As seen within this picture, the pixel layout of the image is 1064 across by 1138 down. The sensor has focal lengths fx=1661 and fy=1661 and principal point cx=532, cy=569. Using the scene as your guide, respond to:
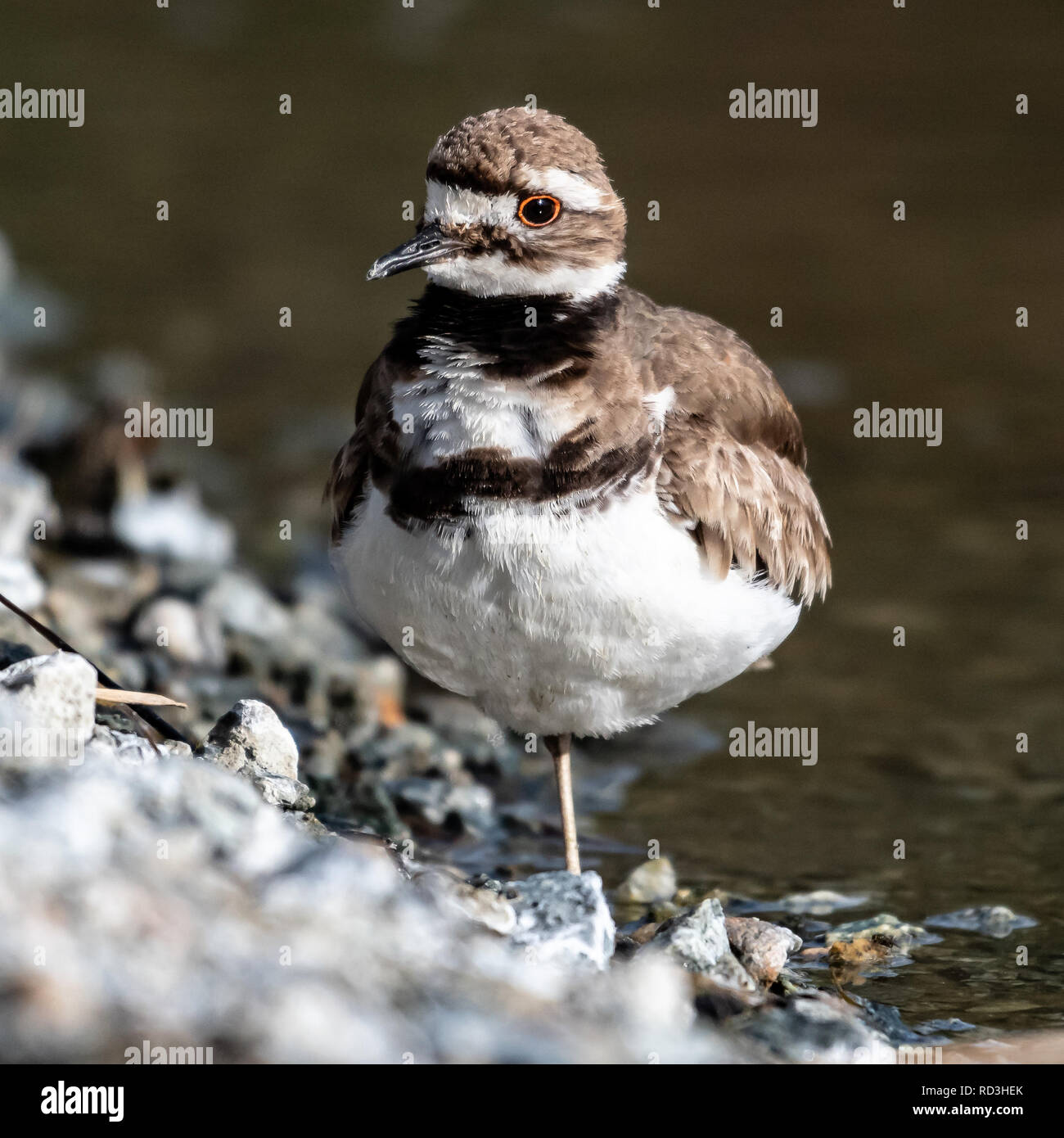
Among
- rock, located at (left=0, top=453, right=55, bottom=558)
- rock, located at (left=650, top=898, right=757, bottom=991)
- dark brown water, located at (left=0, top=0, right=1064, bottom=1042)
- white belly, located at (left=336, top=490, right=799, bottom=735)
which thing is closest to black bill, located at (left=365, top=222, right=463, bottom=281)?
white belly, located at (left=336, top=490, right=799, bottom=735)

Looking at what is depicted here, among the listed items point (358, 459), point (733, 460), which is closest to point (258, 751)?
point (358, 459)

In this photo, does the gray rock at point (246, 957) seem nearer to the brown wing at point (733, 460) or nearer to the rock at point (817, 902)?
the brown wing at point (733, 460)

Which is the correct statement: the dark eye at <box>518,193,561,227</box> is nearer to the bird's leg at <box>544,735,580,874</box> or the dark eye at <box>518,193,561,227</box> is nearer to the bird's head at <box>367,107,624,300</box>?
the bird's head at <box>367,107,624,300</box>

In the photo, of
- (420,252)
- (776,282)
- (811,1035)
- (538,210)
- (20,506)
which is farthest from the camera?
(776,282)

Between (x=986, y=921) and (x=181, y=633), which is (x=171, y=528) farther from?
(x=986, y=921)

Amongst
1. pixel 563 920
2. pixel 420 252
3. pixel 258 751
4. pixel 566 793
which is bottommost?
pixel 563 920

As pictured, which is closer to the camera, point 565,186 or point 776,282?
point 565,186

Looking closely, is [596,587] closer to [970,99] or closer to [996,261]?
[996,261]

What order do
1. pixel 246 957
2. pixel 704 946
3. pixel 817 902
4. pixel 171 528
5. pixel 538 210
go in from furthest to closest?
pixel 171 528, pixel 817 902, pixel 538 210, pixel 704 946, pixel 246 957
